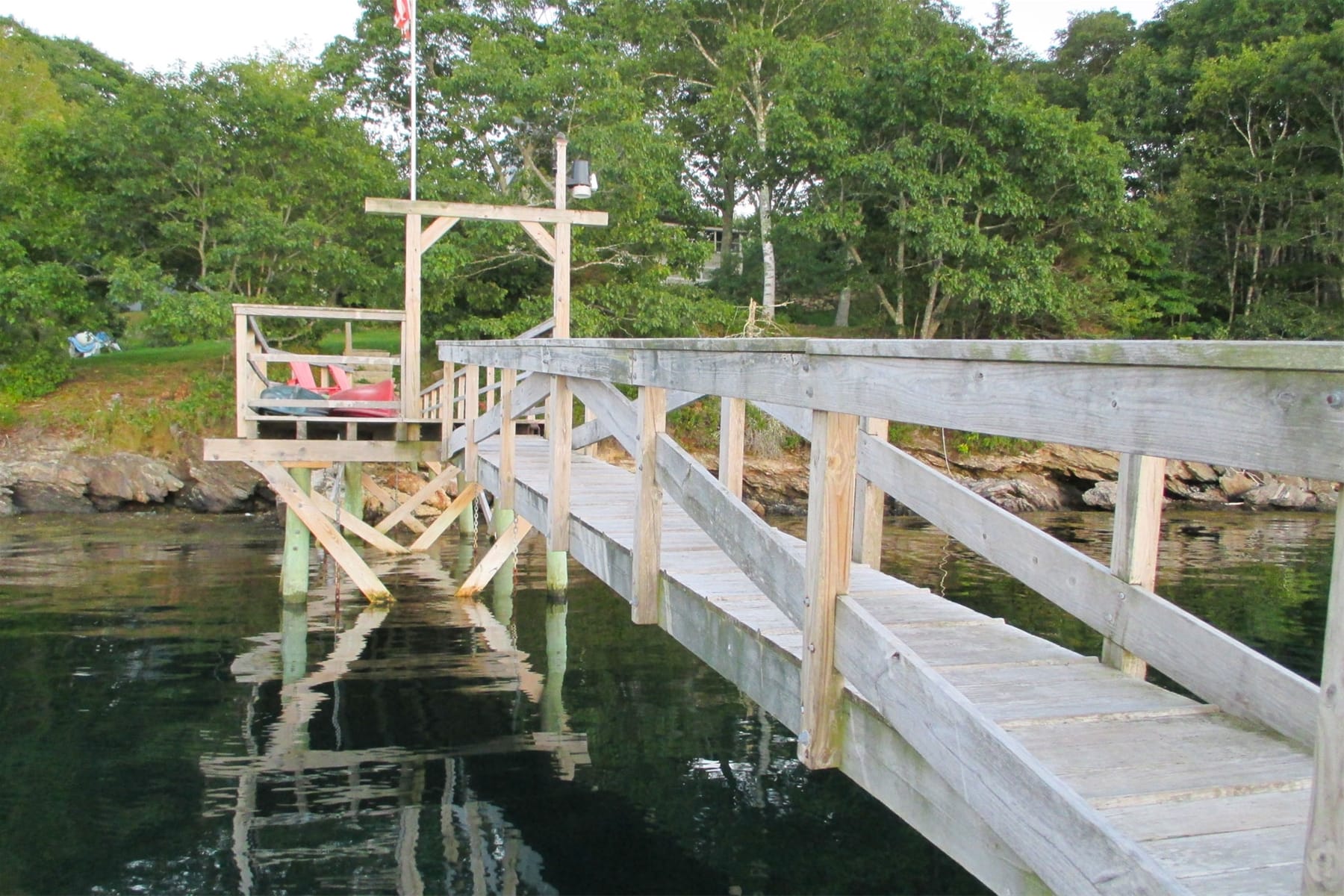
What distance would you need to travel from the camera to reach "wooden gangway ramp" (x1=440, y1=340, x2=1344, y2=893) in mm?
1936

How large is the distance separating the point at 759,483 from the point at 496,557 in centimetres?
1102

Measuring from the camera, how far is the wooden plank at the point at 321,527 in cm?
1113

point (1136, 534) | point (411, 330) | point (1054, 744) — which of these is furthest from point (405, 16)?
point (1054, 744)

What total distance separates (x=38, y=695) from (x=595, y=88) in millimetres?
16212

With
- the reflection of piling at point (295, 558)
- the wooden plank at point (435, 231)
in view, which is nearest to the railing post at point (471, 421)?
the wooden plank at point (435, 231)

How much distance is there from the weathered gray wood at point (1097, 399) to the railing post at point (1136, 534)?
4.15 ft

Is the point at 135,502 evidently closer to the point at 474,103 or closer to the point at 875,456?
the point at 474,103

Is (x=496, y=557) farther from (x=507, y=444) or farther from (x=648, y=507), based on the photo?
(x=648, y=507)

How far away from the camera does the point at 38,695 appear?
8.74m

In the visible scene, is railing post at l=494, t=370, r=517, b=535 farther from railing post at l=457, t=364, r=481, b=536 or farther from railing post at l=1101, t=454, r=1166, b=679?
railing post at l=1101, t=454, r=1166, b=679

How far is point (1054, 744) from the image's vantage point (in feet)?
10.00

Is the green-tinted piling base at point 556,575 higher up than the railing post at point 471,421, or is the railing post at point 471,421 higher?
the railing post at point 471,421

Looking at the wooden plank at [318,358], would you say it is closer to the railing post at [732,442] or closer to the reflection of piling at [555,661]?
the reflection of piling at [555,661]

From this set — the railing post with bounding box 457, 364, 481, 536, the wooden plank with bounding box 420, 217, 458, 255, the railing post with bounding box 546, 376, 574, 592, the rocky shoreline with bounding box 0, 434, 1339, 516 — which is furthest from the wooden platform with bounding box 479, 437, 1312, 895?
the rocky shoreline with bounding box 0, 434, 1339, 516
